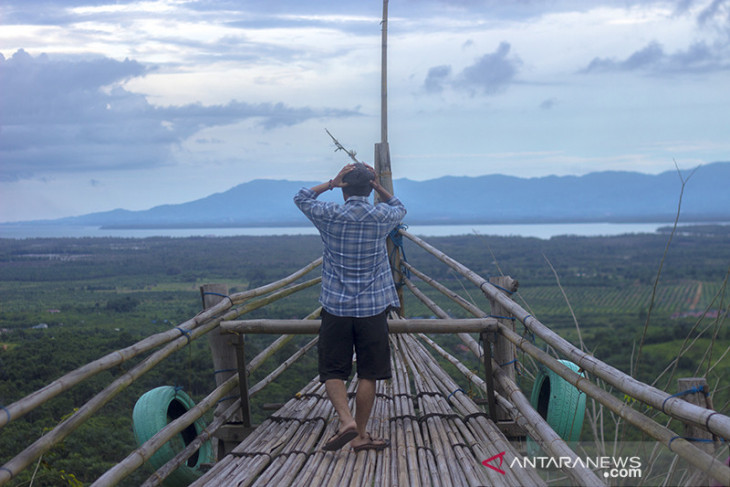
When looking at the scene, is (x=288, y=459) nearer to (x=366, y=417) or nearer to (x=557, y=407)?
(x=366, y=417)

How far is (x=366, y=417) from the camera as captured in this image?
265 cm

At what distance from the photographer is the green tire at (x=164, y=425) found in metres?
2.88

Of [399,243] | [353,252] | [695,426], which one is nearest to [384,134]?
[399,243]

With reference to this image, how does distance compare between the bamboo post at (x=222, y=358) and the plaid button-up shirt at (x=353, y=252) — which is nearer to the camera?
the plaid button-up shirt at (x=353, y=252)

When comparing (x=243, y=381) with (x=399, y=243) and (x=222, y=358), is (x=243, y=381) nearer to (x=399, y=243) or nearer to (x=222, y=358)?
(x=222, y=358)

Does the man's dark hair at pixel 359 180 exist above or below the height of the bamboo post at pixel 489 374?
above

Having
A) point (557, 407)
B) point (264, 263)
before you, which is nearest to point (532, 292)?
point (264, 263)

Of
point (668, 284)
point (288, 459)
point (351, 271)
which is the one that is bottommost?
point (668, 284)

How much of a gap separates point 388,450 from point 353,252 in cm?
84

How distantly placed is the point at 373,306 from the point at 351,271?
0.17 m

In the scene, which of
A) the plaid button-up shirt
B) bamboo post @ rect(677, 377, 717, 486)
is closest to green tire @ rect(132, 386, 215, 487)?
the plaid button-up shirt

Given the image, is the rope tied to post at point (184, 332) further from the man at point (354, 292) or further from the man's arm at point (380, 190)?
the man's arm at point (380, 190)

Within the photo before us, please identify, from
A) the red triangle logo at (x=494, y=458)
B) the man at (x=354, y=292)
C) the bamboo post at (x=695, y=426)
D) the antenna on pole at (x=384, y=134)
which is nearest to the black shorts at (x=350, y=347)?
the man at (x=354, y=292)

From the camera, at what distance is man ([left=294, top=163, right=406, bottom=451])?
2529 millimetres
